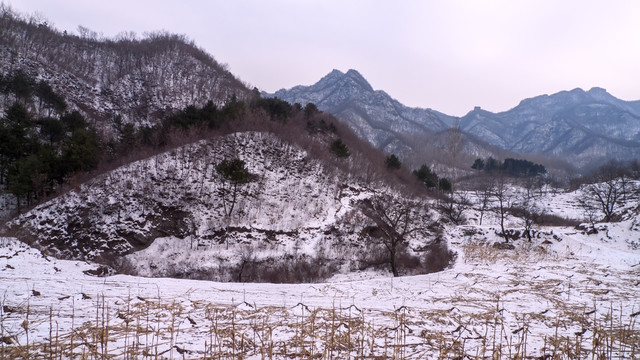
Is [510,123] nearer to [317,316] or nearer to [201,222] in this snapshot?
[201,222]

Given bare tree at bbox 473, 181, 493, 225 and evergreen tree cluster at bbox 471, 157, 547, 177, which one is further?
evergreen tree cluster at bbox 471, 157, 547, 177

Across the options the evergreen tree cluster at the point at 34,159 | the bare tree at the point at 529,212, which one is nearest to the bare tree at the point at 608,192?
the bare tree at the point at 529,212

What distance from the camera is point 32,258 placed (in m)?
7.96

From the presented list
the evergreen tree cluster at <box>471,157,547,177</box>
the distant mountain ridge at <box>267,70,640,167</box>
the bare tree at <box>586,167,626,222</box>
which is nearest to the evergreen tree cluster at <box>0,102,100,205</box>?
the bare tree at <box>586,167,626,222</box>

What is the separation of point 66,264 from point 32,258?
893 mm

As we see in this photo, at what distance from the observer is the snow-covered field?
12.3ft

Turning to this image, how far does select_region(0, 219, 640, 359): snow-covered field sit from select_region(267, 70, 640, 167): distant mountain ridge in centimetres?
7624

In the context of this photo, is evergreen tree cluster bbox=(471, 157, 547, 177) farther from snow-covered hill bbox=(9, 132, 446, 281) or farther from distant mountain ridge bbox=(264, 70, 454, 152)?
snow-covered hill bbox=(9, 132, 446, 281)

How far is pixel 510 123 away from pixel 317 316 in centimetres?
22037

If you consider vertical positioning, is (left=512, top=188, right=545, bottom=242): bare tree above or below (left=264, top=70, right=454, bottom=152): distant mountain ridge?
below

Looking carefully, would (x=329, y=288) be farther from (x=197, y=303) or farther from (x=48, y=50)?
(x=48, y=50)

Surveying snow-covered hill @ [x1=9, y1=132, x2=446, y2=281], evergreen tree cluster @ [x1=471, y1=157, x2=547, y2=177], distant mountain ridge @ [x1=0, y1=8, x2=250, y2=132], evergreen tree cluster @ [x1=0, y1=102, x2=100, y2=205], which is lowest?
snow-covered hill @ [x1=9, y1=132, x2=446, y2=281]

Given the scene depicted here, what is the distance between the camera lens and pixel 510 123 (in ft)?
592

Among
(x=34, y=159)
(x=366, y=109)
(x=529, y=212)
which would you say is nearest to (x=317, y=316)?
(x=34, y=159)
